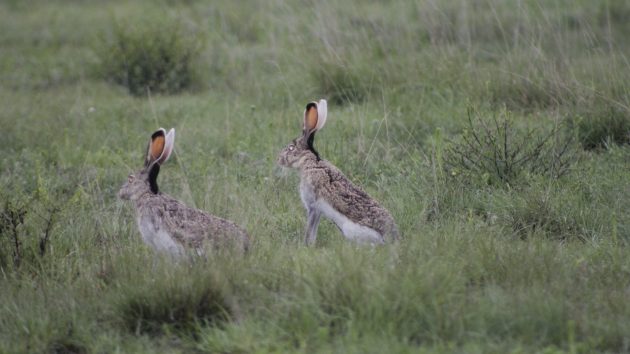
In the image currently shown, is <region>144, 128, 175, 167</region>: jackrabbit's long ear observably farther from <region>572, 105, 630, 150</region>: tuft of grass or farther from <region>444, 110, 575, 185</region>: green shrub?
<region>572, 105, 630, 150</region>: tuft of grass

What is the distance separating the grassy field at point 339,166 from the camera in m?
4.54

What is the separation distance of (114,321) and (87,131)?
4464 mm

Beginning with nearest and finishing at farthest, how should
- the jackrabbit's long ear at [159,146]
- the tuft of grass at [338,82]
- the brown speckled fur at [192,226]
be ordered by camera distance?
the brown speckled fur at [192,226] < the jackrabbit's long ear at [159,146] < the tuft of grass at [338,82]

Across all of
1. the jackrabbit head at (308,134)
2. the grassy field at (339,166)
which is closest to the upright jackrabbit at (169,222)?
the grassy field at (339,166)

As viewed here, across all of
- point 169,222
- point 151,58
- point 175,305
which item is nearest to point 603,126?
point 169,222

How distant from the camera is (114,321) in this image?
4.71 metres

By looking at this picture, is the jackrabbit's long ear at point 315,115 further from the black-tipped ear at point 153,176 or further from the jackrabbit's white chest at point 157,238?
the jackrabbit's white chest at point 157,238

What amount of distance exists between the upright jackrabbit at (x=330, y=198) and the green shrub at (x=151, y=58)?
12.8ft

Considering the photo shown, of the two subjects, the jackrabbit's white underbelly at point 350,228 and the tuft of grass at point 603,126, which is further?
the tuft of grass at point 603,126

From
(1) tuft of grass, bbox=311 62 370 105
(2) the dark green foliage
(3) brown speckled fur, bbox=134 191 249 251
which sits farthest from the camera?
(1) tuft of grass, bbox=311 62 370 105

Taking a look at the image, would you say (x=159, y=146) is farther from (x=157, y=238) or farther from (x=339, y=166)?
(x=339, y=166)

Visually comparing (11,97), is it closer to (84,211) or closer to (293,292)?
(84,211)

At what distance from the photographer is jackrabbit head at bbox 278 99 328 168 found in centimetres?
663

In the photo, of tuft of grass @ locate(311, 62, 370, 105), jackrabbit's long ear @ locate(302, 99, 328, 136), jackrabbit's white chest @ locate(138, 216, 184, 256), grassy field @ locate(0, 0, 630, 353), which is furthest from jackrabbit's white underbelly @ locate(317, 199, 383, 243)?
tuft of grass @ locate(311, 62, 370, 105)
